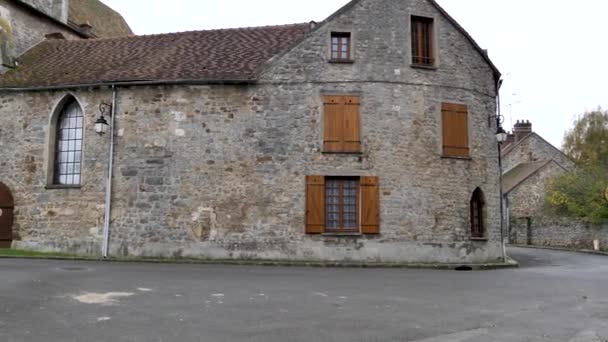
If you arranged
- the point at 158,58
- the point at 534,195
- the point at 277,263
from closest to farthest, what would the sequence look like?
the point at 277,263
the point at 158,58
the point at 534,195

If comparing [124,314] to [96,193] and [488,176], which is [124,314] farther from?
[488,176]

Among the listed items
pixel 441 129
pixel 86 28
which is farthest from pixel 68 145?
pixel 441 129

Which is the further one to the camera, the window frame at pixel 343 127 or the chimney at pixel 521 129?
the chimney at pixel 521 129

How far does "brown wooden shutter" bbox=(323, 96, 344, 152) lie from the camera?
17.3 metres

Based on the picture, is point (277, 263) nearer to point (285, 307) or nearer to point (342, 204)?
point (342, 204)

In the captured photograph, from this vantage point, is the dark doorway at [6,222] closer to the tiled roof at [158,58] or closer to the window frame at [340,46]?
the tiled roof at [158,58]

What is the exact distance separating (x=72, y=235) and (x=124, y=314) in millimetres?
11047

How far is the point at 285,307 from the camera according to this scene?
8500mm

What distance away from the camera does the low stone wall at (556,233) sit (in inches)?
1224

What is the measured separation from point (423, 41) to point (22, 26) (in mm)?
14821

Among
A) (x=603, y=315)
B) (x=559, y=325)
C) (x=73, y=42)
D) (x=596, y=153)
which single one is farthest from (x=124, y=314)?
(x=596, y=153)

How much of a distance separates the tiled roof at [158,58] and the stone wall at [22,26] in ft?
1.71

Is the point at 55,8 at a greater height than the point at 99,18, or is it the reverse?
the point at 99,18

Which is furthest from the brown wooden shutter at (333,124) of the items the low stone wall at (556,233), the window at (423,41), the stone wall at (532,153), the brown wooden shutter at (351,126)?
the stone wall at (532,153)
